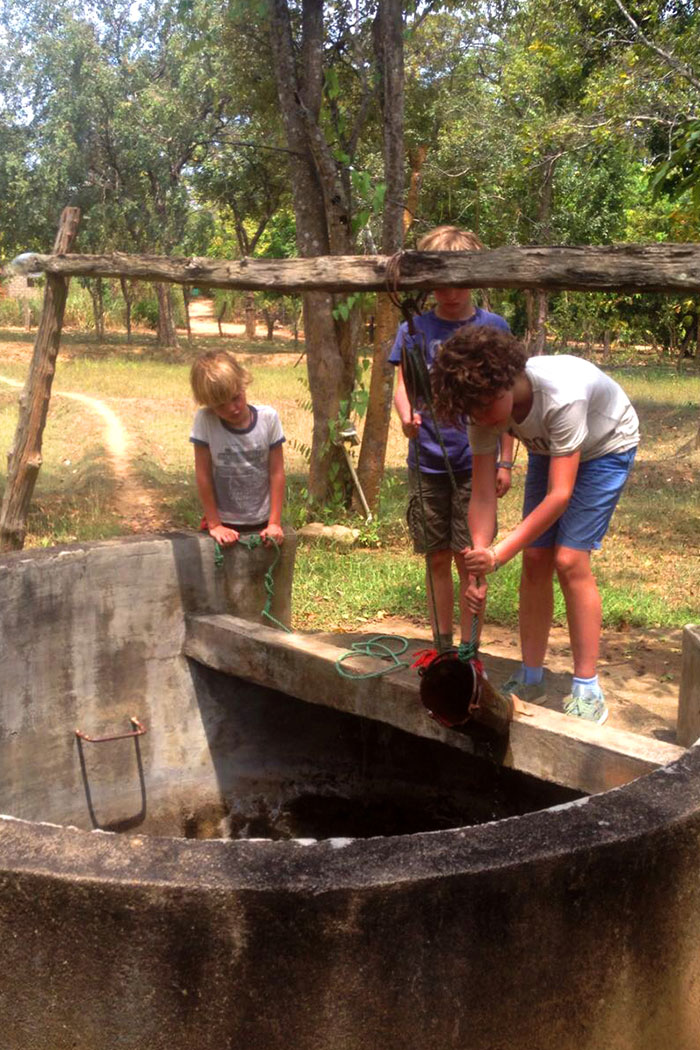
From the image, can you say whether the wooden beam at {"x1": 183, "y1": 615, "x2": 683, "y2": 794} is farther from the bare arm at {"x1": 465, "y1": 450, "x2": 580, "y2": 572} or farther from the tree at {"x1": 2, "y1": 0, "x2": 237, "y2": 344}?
the tree at {"x1": 2, "y1": 0, "x2": 237, "y2": 344}

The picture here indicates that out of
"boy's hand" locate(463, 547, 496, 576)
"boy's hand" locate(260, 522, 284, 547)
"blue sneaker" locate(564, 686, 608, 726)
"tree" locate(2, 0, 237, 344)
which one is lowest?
"blue sneaker" locate(564, 686, 608, 726)

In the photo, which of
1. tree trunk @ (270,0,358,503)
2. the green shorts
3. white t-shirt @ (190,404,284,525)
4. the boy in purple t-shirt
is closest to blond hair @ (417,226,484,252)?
the boy in purple t-shirt

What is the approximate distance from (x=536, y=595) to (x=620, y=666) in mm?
1610

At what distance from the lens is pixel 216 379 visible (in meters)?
3.94

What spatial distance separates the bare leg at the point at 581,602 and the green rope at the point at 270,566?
128 cm

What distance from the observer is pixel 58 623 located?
12.7 feet

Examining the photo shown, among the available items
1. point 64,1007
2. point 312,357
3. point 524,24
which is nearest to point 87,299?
point 524,24

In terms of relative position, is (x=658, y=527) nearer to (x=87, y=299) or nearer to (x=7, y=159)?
(x=7, y=159)

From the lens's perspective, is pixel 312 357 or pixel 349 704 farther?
pixel 312 357

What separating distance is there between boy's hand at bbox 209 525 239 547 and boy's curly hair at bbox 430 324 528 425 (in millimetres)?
1570

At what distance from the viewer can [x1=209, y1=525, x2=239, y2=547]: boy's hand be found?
415 centimetres

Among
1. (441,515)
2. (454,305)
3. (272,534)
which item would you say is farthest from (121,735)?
(454,305)

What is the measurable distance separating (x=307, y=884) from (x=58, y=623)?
229 centimetres

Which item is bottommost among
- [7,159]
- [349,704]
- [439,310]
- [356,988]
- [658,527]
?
[658,527]
